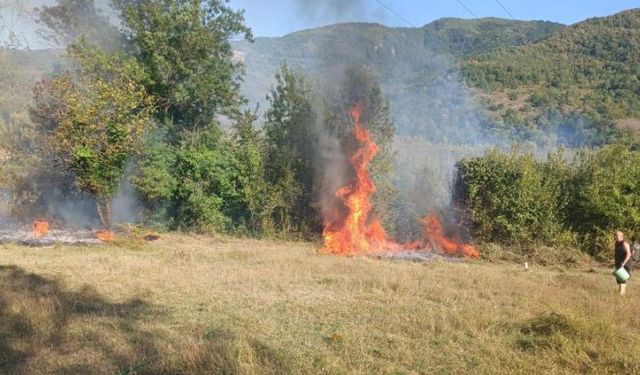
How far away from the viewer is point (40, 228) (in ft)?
66.3

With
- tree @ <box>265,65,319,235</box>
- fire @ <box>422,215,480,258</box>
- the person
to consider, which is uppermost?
tree @ <box>265,65,319,235</box>

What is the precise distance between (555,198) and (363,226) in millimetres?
6535

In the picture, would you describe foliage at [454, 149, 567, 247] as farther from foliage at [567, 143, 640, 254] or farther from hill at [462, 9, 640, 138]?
hill at [462, 9, 640, 138]

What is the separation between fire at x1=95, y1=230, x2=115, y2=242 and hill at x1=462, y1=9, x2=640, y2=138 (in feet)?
118

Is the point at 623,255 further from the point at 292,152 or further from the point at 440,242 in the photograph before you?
the point at 292,152

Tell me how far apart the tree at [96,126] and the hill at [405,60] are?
25.3ft

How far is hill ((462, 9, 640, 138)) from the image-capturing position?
144 feet

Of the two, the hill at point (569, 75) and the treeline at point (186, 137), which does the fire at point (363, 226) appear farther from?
the hill at point (569, 75)

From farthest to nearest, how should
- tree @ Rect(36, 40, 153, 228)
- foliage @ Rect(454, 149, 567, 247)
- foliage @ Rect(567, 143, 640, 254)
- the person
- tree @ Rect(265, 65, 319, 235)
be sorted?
tree @ Rect(265, 65, 319, 235) < tree @ Rect(36, 40, 153, 228) < foliage @ Rect(454, 149, 567, 247) < foliage @ Rect(567, 143, 640, 254) < the person

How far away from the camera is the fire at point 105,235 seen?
18.1 meters

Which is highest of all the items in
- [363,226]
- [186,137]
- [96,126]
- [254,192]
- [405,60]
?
[405,60]

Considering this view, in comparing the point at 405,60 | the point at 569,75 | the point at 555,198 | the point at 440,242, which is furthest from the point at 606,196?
the point at 569,75

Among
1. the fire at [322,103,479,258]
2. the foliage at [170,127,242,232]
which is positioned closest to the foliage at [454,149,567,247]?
the fire at [322,103,479,258]

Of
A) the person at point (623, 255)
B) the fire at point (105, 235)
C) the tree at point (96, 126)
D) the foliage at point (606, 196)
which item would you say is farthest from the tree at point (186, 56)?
the person at point (623, 255)
